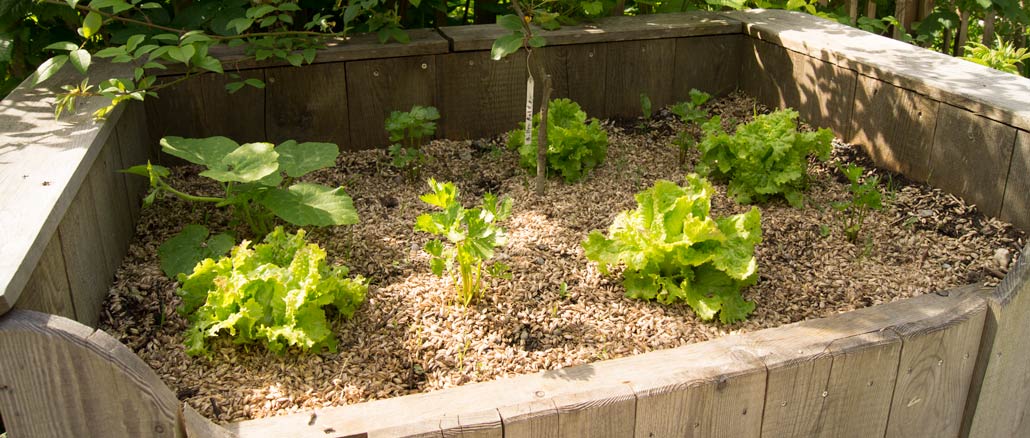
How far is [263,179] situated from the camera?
2.47m

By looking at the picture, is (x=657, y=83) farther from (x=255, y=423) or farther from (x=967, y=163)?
(x=255, y=423)

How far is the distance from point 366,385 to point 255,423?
0.38m

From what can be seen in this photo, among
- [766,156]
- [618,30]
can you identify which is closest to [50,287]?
[766,156]

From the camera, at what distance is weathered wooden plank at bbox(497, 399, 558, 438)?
169 cm

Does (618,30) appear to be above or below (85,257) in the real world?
above

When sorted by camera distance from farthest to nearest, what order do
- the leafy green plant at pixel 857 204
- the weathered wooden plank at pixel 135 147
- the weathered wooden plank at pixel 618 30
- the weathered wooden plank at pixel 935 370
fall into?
the weathered wooden plank at pixel 618 30 → the weathered wooden plank at pixel 135 147 → the leafy green plant at pixel 857 204 → the weathered wooden plank at pixel 935 370

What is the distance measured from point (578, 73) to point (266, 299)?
1973 millimetres

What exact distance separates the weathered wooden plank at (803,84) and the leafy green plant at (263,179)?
196cm

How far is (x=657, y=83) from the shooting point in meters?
3.81

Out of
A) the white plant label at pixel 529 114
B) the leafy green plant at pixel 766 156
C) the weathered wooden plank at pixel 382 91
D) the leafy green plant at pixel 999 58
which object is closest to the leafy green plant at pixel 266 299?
the white plant label at pixel 529 114

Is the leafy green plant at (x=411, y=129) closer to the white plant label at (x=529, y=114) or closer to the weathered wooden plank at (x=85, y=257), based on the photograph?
the white plant label at (x=529, y=114)

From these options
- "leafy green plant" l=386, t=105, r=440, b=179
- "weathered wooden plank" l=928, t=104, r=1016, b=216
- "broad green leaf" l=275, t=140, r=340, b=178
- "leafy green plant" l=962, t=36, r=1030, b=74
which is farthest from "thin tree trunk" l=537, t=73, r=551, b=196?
"leafy green plant" l=962, t=36, r=1030, b=74

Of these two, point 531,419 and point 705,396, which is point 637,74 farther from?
point 531,419

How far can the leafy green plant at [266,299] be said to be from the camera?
2.06 meters
